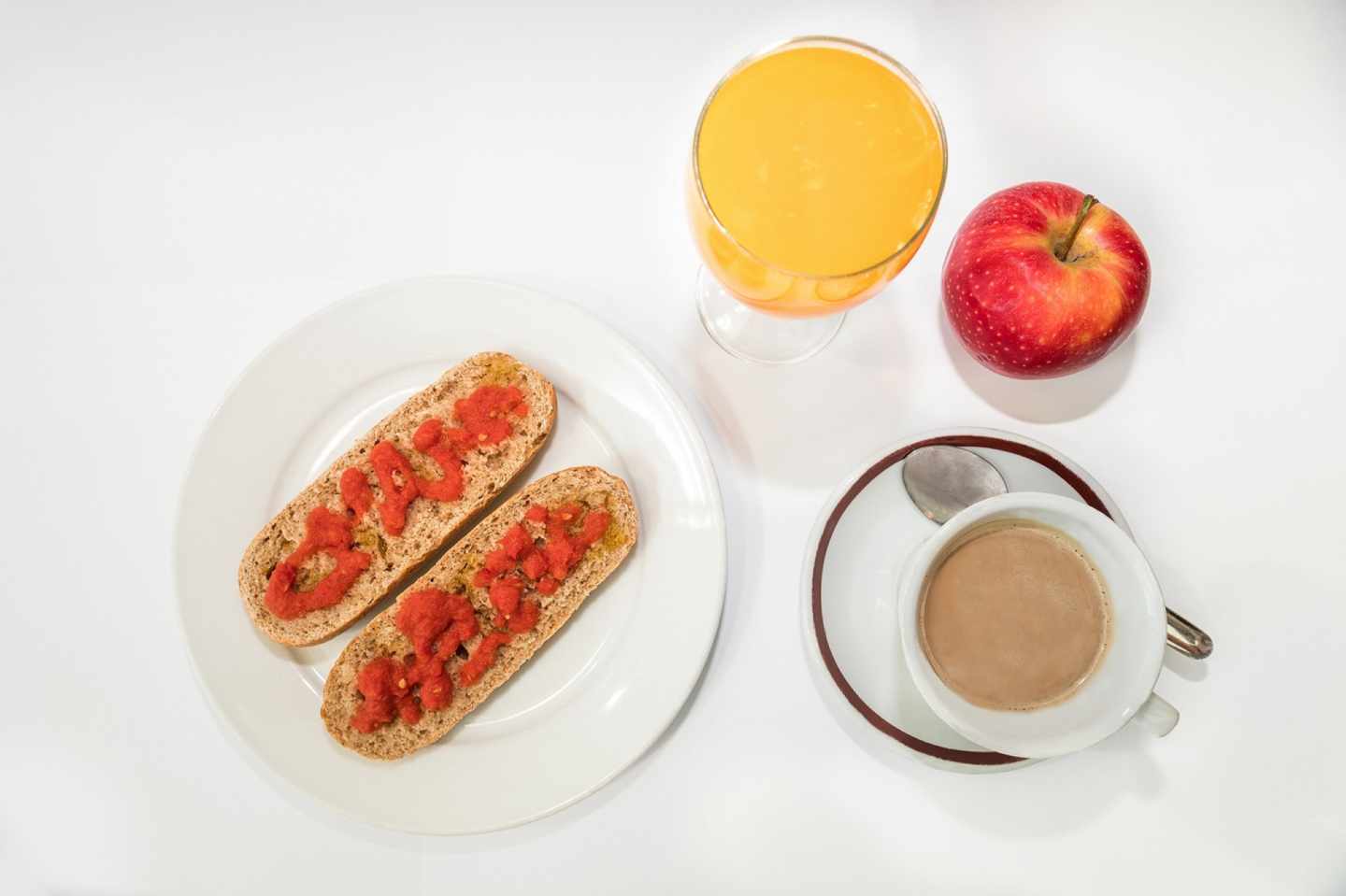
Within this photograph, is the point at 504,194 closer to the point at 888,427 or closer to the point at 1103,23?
the point at 888,427

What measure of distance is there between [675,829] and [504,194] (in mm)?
875

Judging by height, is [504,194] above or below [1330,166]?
above

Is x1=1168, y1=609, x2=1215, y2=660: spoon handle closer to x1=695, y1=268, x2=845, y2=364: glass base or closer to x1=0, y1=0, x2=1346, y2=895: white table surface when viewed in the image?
x1=0, y1=0, x2=1346, y2=895: white table surface

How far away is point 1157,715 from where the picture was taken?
922 millimetres

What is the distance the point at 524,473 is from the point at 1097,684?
28.5 inches

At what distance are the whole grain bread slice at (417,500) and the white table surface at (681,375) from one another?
0.55 feet

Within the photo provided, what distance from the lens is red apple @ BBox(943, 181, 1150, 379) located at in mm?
1040

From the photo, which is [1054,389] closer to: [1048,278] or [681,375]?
[1048,278]

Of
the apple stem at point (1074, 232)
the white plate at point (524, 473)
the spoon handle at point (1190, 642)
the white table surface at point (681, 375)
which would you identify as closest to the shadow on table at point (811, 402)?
the white table surface at point (681, 375)

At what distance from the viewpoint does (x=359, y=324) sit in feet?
3.72

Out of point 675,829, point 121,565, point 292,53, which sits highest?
point 292,53

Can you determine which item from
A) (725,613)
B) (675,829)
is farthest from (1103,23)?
(675,829)

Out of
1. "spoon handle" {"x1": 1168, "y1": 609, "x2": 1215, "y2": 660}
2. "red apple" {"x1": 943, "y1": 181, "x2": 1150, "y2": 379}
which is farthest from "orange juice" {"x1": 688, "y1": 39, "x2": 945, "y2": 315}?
"spoon handle" {"x1": 1168, "y1": 609, "x2": 1215, "y2": 660}

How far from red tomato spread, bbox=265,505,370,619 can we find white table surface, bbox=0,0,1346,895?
8.9 inches
